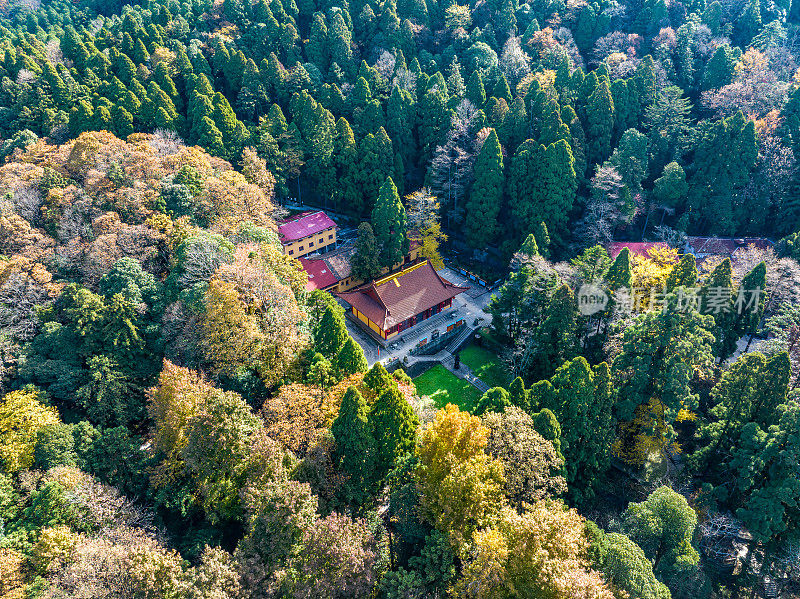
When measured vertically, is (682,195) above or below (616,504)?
above

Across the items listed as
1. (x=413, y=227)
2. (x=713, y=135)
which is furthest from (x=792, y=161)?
(x=413, y=227)

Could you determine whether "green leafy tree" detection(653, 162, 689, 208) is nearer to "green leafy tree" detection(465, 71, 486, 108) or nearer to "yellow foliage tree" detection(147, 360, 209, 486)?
"green leafy tree" detection(465, 71, 486, 108)

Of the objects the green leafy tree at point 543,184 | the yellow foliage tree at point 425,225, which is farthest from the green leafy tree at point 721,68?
the yellow foliage tree at point 425,225

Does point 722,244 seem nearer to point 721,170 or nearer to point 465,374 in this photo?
point 721,170

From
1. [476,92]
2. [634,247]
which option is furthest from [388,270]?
[634,247]

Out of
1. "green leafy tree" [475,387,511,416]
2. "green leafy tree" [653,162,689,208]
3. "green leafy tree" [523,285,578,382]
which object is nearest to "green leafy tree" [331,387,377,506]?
"green leafy tree" [475,387,511,416]

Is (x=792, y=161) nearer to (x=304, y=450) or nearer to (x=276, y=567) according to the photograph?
(x=304, y=450)
